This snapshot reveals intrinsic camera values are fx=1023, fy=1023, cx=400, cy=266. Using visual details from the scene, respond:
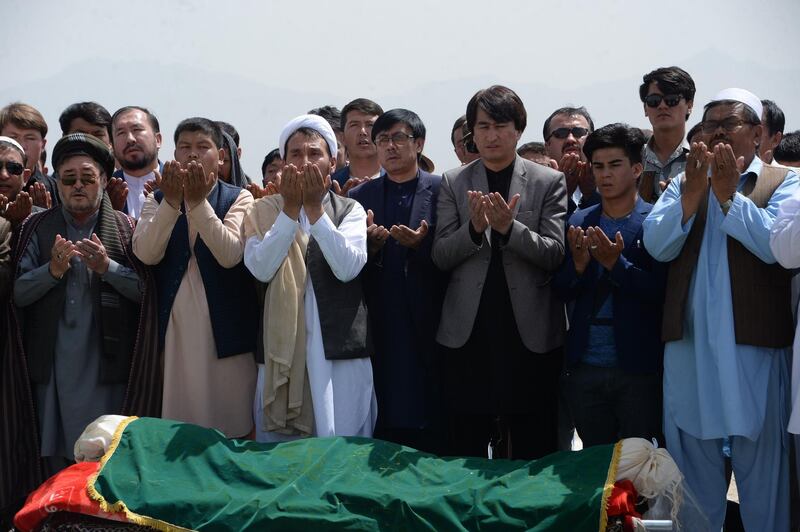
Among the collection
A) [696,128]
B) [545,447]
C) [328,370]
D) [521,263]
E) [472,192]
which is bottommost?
[545,447]

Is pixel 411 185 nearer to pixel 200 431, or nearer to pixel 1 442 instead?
pixel 200 431

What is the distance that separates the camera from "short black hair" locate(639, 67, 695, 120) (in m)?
5.12

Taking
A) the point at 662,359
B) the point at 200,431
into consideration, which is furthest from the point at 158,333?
the point at 662,359

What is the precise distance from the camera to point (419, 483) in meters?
3.83

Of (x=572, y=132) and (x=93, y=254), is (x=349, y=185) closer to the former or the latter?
(x=572, y=132)

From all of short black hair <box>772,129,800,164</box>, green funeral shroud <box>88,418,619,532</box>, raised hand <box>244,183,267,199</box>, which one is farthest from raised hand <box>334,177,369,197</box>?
short black hair <box>772,129,800,164</box>

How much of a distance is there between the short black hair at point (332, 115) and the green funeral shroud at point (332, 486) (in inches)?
115

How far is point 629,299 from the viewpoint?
4344 mm

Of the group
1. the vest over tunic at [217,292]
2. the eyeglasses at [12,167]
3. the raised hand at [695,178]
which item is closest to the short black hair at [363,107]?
the vest over tunic at [217,292]

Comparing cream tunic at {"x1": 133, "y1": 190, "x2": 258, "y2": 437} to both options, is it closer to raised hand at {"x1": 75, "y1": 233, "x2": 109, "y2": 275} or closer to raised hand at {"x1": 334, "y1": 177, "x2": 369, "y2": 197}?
raised hand at {"x1": 75, "y1": 233, "x2": 109, "y2": 275}

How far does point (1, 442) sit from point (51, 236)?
96 cm

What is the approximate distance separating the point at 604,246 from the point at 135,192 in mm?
2652

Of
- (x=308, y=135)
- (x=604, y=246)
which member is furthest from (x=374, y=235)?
(x=604, y=246)

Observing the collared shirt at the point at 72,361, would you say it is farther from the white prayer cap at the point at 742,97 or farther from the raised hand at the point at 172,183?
the white prayer cap at the point at 742,97
